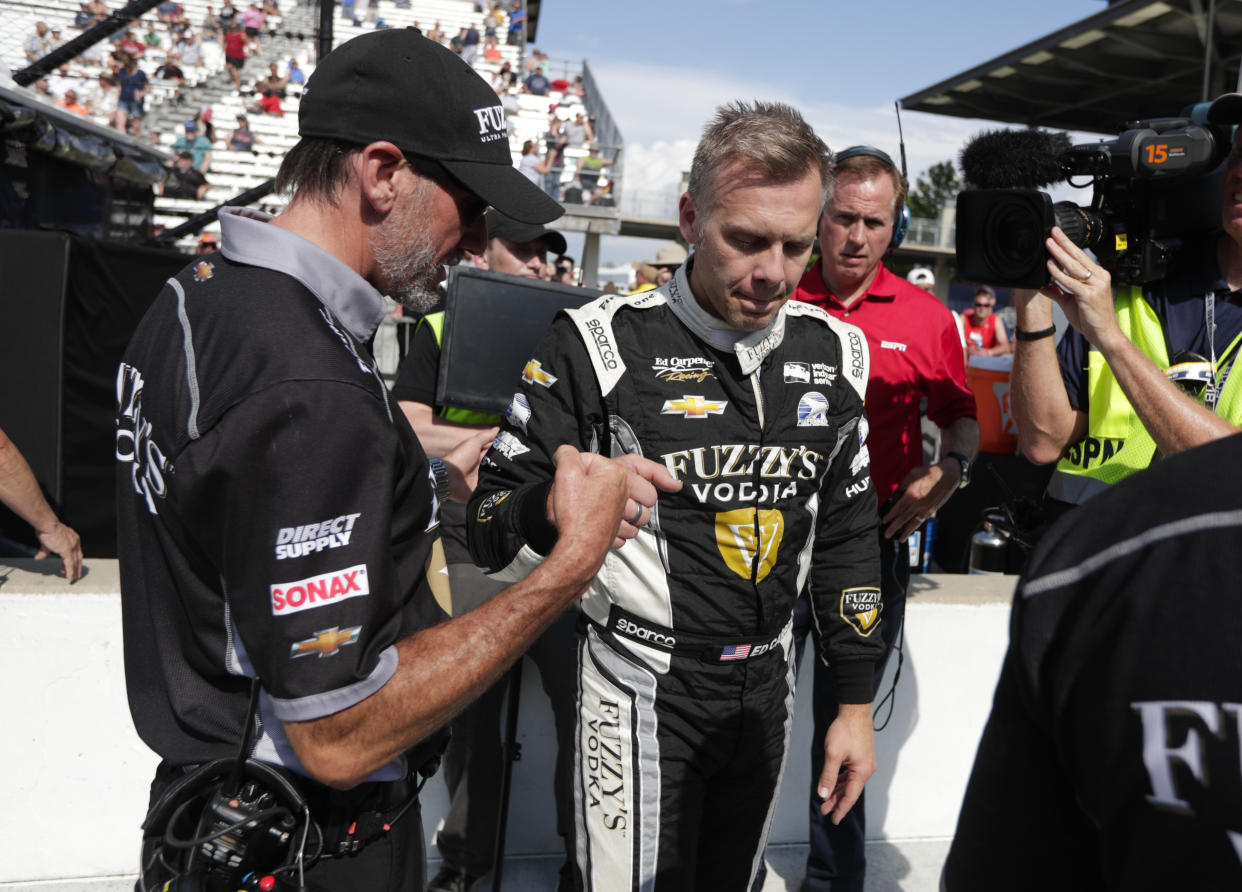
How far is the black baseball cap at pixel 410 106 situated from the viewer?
1.39 metres

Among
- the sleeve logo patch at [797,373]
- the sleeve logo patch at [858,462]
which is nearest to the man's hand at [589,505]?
the sleeve logo patch at [797,373]

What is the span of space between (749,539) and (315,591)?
1020 mm

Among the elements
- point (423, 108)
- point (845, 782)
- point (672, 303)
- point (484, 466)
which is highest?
point (423, 108)

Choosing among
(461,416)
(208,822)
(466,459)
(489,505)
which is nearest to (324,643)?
(208,822)

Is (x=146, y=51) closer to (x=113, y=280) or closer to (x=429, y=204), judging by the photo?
(x=113, y=280)

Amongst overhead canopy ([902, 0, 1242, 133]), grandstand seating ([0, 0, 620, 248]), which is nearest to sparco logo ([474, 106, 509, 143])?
grandstand seating ([0, 0, 620, 248])

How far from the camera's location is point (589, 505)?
4.71 ft

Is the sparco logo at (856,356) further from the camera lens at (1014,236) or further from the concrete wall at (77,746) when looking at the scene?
the concrete wall at (77,746)

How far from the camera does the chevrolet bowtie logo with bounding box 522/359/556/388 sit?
6.44ft

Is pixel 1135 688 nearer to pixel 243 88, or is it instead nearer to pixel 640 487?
pixel 640 487

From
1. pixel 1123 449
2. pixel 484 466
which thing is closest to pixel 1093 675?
pixel 484 466

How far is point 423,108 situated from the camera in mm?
1400

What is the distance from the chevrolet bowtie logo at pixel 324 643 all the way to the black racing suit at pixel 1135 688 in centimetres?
75

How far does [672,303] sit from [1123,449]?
1123mm
